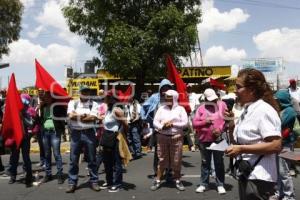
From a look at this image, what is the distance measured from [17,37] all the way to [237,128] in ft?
83.8

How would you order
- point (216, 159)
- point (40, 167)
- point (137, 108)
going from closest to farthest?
1. point (216, 159)
2. point (40, 167)
3. point (137, 108)

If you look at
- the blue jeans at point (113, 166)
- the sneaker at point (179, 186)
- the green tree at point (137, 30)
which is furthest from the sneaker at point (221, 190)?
the green tree at point (137, 30)

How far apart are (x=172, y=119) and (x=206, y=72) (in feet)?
60.8

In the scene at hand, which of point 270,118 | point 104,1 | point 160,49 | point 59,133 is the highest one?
point 104,1

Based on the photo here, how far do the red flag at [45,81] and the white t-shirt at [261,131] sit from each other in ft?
17.7

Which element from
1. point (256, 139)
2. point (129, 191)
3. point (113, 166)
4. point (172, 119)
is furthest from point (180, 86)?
point (256, 139)

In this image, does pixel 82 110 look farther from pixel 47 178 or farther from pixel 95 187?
pixel 47 178

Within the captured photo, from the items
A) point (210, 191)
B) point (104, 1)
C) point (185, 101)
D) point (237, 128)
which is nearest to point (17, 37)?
point (104, 1)

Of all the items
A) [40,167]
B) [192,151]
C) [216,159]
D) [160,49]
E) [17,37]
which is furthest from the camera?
[17,37]

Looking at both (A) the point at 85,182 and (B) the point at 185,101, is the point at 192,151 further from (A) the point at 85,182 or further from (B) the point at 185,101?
(A) the point at 85,182

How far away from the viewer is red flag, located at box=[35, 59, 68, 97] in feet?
27.7

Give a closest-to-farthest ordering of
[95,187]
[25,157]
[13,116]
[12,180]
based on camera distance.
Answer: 1. [95,187]
2. [13,116]
3. [25,157]
4. [12,180]

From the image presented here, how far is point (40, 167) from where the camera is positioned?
1014 centimetres

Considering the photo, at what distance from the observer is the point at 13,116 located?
27.1 ft
